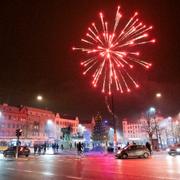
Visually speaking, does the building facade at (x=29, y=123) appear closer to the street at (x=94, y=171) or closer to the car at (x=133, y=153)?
the car at (x=133, y=153)

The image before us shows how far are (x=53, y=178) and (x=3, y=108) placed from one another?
325ft

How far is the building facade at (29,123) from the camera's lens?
104887 millimetres

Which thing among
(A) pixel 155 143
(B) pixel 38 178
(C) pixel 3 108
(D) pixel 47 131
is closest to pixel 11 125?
(C) pixel 3 108

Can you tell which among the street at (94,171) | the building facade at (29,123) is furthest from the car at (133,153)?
the building facade at (29,123)

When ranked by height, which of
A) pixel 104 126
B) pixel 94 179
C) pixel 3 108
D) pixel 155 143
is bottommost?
pixel 94 179

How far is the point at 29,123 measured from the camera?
118m

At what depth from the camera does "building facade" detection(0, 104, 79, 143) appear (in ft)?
344

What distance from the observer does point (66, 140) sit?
6222 centimetres

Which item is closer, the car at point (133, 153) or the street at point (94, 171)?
the street at point (94, 171)

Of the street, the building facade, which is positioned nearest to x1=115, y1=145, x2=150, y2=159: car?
the street

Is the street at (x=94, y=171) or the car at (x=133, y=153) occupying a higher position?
the car at (x=133, y=153)

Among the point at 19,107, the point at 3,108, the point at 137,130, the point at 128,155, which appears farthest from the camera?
the point at 137,130

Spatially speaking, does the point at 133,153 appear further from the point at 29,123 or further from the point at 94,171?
the point at 29,123

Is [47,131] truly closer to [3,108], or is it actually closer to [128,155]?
[3,108]
